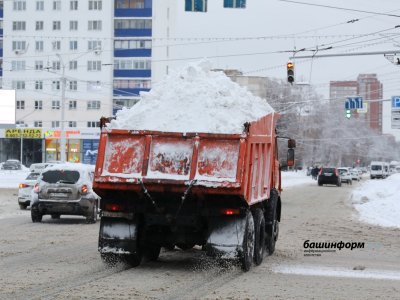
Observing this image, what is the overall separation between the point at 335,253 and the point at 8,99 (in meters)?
55.4

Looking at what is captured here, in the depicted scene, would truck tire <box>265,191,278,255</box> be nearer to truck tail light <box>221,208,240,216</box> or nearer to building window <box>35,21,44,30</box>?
truck tail light <box>221,208,240,216</box>

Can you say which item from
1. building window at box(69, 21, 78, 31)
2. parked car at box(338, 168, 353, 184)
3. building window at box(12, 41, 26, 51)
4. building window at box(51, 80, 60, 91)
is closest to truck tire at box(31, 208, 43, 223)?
parked car at box(338, 168, 353, 184)

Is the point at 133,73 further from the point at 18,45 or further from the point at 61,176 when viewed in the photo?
the point at 61,176

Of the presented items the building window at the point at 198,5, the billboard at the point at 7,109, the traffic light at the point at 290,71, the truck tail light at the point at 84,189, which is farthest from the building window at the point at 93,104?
the truck tail light at the point at 84,189

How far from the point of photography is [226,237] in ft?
39.4

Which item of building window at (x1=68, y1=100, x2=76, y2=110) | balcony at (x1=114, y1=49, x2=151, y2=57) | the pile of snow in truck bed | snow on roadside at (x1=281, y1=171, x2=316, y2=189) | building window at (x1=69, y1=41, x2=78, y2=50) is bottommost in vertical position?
snow on roadside at (x1=281, y1=171, x2=316, y2=189)

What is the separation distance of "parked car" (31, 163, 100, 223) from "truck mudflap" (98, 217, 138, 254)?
906 centimetres

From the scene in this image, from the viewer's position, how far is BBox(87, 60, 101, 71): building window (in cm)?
10106

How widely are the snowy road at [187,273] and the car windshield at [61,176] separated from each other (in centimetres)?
251

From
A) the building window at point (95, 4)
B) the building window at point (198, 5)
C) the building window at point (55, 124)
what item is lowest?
the building window at point (55, 124)

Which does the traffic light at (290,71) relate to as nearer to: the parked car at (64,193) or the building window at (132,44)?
the parked car at (64,193)

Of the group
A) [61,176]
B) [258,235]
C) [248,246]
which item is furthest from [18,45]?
[248,246]

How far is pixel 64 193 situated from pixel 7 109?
158 feet

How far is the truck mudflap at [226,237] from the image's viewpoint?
11977 millimetres
